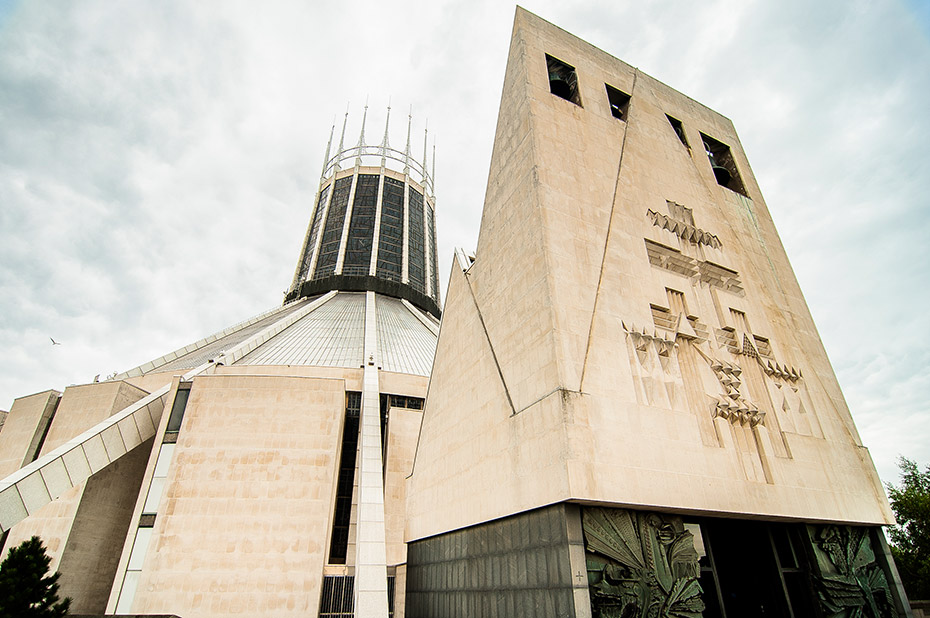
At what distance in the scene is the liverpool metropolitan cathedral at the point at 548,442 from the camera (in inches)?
321

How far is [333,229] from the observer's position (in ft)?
114

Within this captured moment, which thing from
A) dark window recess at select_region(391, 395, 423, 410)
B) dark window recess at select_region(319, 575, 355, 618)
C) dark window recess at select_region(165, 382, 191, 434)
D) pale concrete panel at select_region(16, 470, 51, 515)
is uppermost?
dark window recess at select_region(391, 395, 423, 410)

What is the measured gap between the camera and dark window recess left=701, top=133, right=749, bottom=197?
634 inches

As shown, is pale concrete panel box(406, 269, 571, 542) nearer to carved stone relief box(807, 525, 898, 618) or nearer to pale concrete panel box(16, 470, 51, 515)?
carved stone relief box(807, 525, 898, 618)

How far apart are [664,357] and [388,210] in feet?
95.0

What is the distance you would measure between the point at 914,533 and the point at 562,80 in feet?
91.0

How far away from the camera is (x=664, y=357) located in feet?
32.0

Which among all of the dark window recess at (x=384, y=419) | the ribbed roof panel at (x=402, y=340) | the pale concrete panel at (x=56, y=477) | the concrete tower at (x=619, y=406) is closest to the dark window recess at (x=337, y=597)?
the concrete tower at (x=619, y=406)

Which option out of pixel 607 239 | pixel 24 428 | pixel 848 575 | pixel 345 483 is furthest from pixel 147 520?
pixel 848 575

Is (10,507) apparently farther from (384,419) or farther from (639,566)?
(639,566)

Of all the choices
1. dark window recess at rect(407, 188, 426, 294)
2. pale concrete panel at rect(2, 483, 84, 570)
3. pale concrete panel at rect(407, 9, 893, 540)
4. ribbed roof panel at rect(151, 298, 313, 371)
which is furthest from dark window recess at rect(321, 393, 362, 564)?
dark window recess at rect(407, 188, 426, 294)

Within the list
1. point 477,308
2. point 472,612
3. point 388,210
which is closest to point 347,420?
point 477,308

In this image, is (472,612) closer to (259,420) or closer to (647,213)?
(259,420)

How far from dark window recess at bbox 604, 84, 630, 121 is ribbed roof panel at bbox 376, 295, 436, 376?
35.1ft
